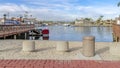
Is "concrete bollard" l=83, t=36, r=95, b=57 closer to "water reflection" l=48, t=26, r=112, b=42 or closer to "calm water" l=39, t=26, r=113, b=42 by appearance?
"calm water" l=39, t=26, r=113, b=42

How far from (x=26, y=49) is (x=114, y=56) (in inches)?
164

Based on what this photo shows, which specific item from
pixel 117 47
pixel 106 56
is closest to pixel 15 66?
pixel 106 56

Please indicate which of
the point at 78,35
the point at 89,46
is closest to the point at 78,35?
the point at 78,35

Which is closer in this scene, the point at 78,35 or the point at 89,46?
the point at 89,46

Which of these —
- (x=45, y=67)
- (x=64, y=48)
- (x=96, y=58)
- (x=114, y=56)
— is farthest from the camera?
(x=64, y=48)

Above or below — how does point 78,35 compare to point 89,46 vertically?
below

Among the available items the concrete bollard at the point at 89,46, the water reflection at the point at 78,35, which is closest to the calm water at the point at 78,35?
the water reflection at the point at 78,35

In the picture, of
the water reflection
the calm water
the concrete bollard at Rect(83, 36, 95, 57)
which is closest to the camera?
the concrete bollard at Rect(83, 36, 95, 57)

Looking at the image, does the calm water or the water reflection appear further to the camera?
the water reflection

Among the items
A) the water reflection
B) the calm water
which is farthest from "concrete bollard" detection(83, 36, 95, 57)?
the water reflection

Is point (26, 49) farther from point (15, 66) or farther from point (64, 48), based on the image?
point (15, 66)

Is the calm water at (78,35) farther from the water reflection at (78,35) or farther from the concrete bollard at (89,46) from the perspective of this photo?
the concrete bollard at (89,46)

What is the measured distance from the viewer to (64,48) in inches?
485

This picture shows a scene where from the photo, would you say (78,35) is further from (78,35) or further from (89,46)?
(89,46)
